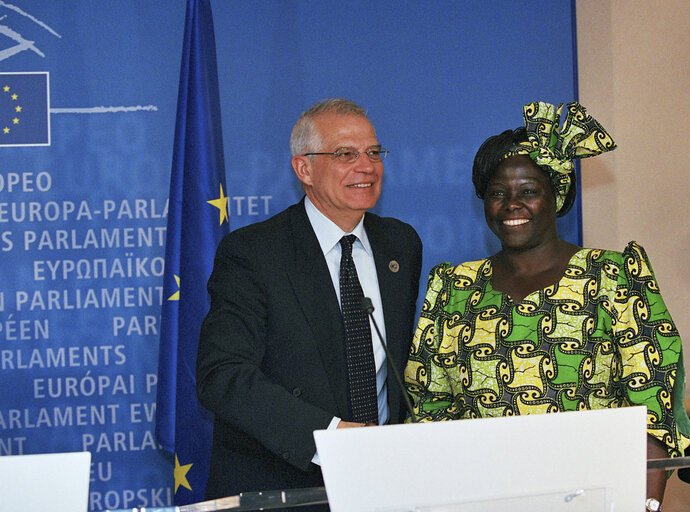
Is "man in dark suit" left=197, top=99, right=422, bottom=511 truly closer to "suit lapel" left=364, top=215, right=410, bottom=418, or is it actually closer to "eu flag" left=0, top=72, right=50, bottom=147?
"suit lapel" left=364, top=215, right=410, bottom=418

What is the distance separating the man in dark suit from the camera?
7.55 ft

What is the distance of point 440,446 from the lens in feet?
4.05

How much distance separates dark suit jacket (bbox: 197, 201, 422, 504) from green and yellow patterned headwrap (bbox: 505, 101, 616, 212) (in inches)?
24.9

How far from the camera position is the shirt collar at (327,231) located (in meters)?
2.59

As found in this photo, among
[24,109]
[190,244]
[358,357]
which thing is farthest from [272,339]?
[24,109]

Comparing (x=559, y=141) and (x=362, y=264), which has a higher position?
(x=559, y=141)

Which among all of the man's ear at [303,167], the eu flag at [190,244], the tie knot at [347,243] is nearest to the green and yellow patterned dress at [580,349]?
the tie knot at [347,243]

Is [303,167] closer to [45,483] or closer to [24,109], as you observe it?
[24,109]

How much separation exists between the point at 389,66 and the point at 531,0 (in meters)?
0.72

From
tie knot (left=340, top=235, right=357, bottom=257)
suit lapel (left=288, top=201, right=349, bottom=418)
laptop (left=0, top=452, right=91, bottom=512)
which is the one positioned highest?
tie knot (left=340, top=235, right=357, bottom=257)

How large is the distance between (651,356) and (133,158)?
90.1 inches

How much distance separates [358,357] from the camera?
8.04ft

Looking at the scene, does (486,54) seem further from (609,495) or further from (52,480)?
(52,480)

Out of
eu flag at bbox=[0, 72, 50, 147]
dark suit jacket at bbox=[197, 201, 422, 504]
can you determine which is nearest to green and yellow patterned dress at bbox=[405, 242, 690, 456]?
dark suit jacket at bbox=[197, 201, 422, 504]
